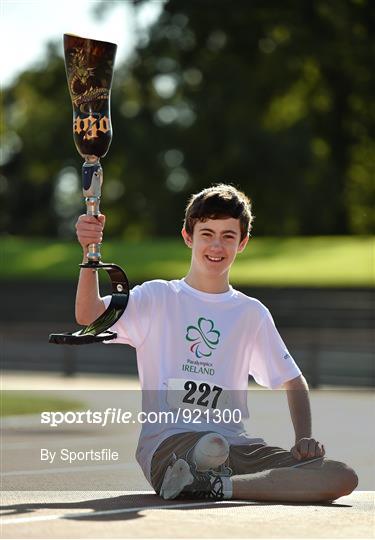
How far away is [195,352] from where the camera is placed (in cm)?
847

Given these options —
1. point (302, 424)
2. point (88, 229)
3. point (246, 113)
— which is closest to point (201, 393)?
point (302, 424)

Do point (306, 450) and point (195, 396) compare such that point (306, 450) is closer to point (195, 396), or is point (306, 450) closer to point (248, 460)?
point (248, 460)

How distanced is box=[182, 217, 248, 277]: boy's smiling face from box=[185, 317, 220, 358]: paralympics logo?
28 cm

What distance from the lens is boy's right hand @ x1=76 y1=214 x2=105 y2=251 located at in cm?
844

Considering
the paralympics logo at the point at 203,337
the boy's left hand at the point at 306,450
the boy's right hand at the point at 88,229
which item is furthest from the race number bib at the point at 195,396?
the boy's right hand at the point at 88,229

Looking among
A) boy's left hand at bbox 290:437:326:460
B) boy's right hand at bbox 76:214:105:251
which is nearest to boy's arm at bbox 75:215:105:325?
boy's right hand at bbox 76:214:105:251

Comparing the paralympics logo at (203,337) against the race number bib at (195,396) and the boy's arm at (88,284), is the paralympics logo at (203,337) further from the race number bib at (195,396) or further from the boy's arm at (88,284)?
the boy's arm at (88,284)

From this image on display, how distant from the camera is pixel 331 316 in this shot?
3553 cm

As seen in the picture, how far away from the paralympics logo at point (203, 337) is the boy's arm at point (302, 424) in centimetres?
53

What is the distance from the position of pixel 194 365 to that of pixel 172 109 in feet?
187

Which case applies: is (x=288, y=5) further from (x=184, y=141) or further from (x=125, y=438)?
(x=125, y=438)

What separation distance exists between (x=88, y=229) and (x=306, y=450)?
5.44 feet

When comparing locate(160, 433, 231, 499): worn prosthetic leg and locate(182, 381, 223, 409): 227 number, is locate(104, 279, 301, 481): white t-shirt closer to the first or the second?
locate(182, 381, 223, 409): 227 number

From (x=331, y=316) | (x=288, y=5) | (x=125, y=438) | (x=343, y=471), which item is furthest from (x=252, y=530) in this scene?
(x=288, y=5)
